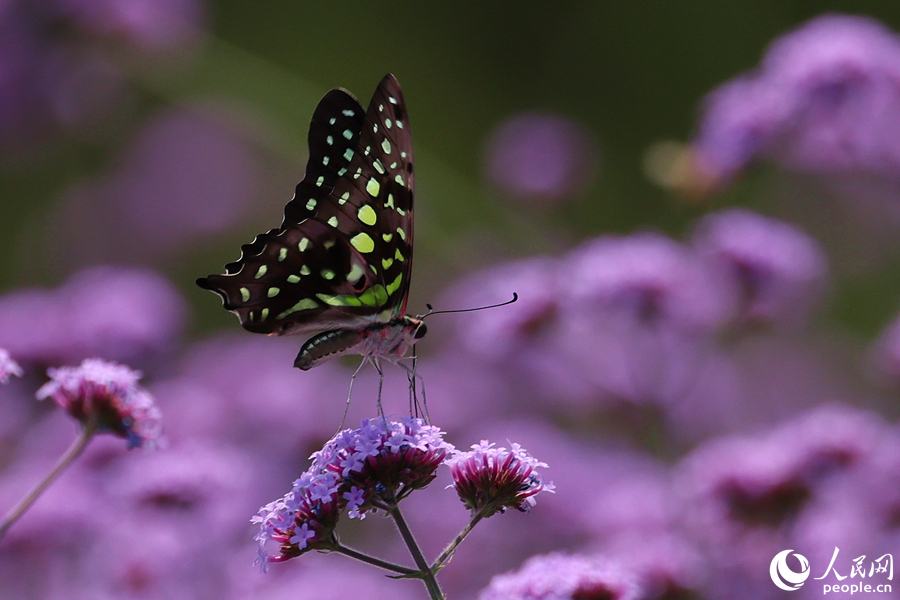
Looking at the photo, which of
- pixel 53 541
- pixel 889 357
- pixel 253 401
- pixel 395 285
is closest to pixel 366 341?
pixel 395 285

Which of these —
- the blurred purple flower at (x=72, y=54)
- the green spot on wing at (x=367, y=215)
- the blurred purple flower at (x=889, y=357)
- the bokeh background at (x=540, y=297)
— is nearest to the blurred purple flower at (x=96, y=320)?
the bokeh background at (x=540, y=297)

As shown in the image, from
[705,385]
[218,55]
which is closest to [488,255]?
[705,385]

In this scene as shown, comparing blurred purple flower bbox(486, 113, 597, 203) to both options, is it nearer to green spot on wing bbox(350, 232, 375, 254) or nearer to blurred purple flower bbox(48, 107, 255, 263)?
blurred purple flower bbox(48, 107, 255, 263)

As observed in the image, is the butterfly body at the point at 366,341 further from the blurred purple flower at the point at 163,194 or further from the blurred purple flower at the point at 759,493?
the blurred purple flower at the point at 163,194

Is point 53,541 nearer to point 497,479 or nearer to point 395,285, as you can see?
point 395,285

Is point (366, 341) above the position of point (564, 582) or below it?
above

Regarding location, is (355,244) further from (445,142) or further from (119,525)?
(445,142)
